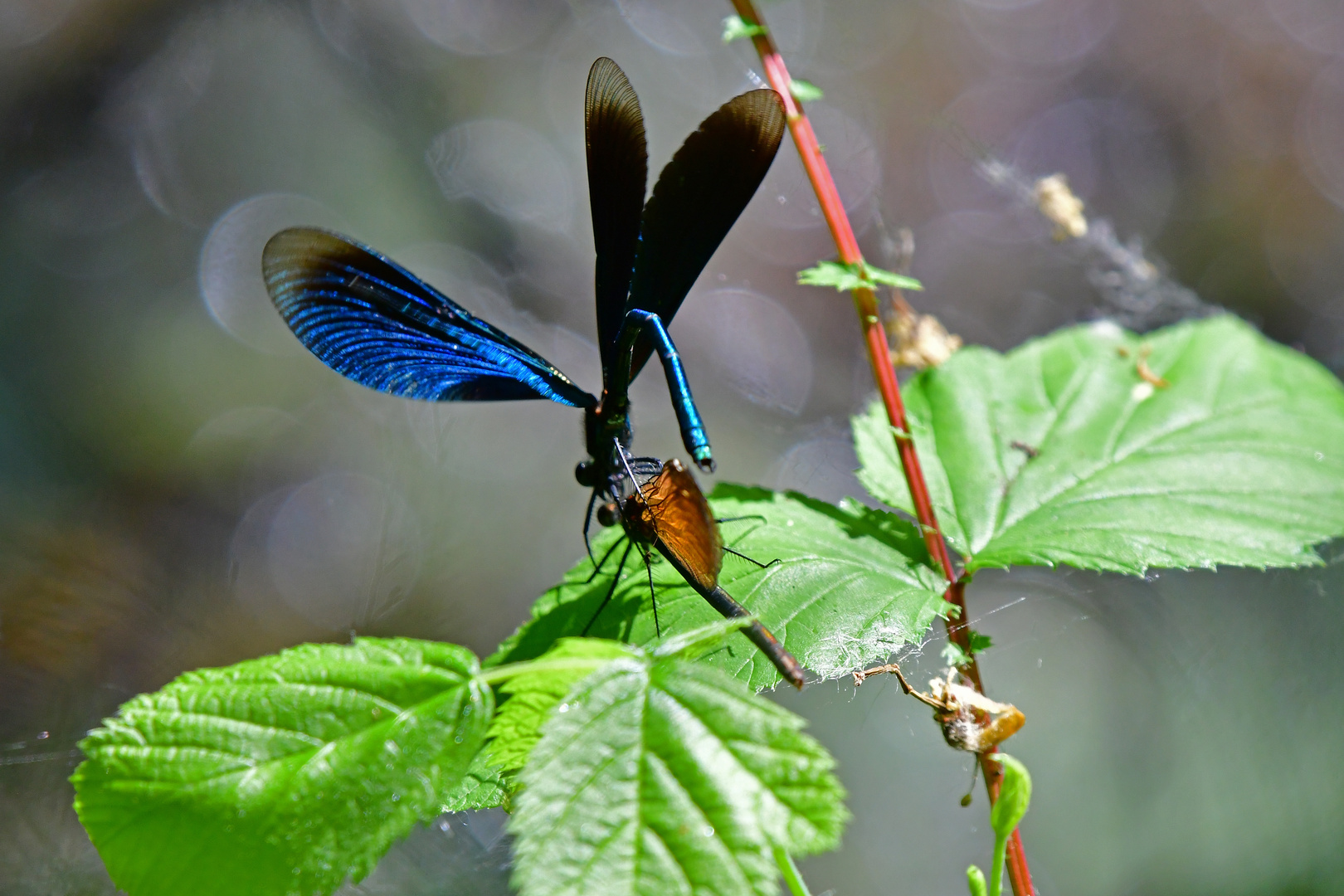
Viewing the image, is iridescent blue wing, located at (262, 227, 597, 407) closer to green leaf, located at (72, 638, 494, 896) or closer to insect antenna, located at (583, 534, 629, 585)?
insect antenna, located at (583, 534, 629, 585)

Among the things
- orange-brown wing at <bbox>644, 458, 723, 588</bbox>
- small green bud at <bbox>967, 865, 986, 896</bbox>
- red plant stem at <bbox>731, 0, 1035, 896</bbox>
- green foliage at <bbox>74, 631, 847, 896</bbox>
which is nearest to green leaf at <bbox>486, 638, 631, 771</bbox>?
green foliage at <bbox>74, 631, 847, 896</bbox>

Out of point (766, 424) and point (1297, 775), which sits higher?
point (766, 424)

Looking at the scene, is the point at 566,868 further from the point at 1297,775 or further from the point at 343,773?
the point at 1297,775

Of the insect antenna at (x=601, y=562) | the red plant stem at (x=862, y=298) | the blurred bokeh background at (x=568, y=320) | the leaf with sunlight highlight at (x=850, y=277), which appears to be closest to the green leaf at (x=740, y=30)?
the red plant stem at (x=862, y=298)

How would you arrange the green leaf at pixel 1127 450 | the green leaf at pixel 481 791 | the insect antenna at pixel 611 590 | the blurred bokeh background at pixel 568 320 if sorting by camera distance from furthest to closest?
the blurred bokeh background at pixel 568 320 → the green leaf at pixel 1127 450 → the insect antenna at pixel 611 590 → the green leaf at pixel 481 791

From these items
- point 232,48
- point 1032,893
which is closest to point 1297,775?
point 1032,893

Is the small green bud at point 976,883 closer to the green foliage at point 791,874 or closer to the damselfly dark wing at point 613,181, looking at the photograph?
the green foliage at point 791,874
